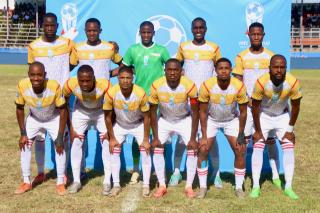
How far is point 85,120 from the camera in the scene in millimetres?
6289

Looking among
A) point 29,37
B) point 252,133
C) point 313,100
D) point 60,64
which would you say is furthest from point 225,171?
point 29,37

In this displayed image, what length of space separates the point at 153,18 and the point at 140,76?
0.98 meters

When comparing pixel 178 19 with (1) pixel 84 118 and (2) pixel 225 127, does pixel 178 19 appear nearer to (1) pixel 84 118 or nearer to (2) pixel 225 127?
(2) pixel 225 127

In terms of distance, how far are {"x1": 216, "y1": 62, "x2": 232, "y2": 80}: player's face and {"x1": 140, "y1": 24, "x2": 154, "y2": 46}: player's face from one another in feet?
3.88

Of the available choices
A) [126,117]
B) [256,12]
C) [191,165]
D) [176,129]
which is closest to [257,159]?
[191,165]

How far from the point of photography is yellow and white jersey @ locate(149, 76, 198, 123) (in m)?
5.95

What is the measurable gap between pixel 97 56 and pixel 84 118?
837 mm

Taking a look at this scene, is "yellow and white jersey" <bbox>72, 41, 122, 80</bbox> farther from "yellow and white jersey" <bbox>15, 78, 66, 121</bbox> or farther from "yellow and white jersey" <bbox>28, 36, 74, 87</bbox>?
"yellow and white jersey" <bbox>15, 78, 66, 121</bbox>

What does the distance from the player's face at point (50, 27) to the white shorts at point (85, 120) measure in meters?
1.06

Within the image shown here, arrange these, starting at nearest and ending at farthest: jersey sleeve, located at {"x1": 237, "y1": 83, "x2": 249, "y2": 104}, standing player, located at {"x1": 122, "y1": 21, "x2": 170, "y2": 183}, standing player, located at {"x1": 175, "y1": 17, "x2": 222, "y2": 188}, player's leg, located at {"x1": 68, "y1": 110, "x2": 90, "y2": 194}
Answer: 1. jersey sleeve, located at {"x1": 237, "y1": 83, "x2": 249, "y2": 104}
2. player's leg, located at {"x1": 68, "y1": 110, "x2": 90, "y2": 194}
3. standing player, located at {"x1": 175, "y1": 17, "x2": 222, "y2": 188}
4. standing player, located at {"x1": 122, "y1": 21, "x2": 170, "y2": 183}

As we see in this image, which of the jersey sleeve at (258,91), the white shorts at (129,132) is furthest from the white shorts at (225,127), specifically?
the white shorts at (129,132)

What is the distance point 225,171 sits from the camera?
24.3 feet

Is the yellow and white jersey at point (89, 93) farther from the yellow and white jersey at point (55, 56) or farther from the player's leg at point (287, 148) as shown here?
the player's leg at point (287, 148)

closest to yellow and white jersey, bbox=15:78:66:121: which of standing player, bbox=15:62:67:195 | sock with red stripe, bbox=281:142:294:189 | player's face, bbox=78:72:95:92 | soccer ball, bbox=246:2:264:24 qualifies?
standing player, bbox=15:62:67:195
